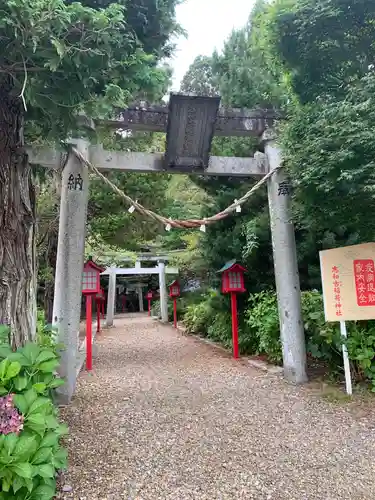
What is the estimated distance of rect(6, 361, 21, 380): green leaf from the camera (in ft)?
6.34

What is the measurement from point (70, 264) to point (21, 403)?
2.74 meters

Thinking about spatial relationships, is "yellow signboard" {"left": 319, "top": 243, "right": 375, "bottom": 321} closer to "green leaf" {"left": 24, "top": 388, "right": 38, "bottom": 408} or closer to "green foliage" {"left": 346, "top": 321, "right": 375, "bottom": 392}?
"green foliage" {"left": 346, "top": 321, "right": 375, "bottom": 392}

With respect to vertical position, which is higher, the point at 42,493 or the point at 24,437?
the point at 24,437

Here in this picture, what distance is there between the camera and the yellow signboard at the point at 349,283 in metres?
4.20

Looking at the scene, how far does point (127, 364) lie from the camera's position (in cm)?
684

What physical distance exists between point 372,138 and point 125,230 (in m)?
6.47

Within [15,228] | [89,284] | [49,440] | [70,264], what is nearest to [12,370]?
[49,440]

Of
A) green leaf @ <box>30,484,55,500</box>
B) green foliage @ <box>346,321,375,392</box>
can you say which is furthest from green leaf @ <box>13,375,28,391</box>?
green foliage @ <box>346,321,375,392</box>

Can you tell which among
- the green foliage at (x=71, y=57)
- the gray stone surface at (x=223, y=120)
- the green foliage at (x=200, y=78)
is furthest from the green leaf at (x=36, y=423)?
the green foliage at (x=200, y=78)

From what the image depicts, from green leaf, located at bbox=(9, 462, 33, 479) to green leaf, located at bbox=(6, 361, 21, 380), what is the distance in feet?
1.39

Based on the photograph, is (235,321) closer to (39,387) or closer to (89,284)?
(89,284)

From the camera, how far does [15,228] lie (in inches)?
111

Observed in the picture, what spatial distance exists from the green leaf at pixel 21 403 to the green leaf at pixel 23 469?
0.25 metres

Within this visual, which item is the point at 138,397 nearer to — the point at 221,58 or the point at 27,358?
the point at 27,358
